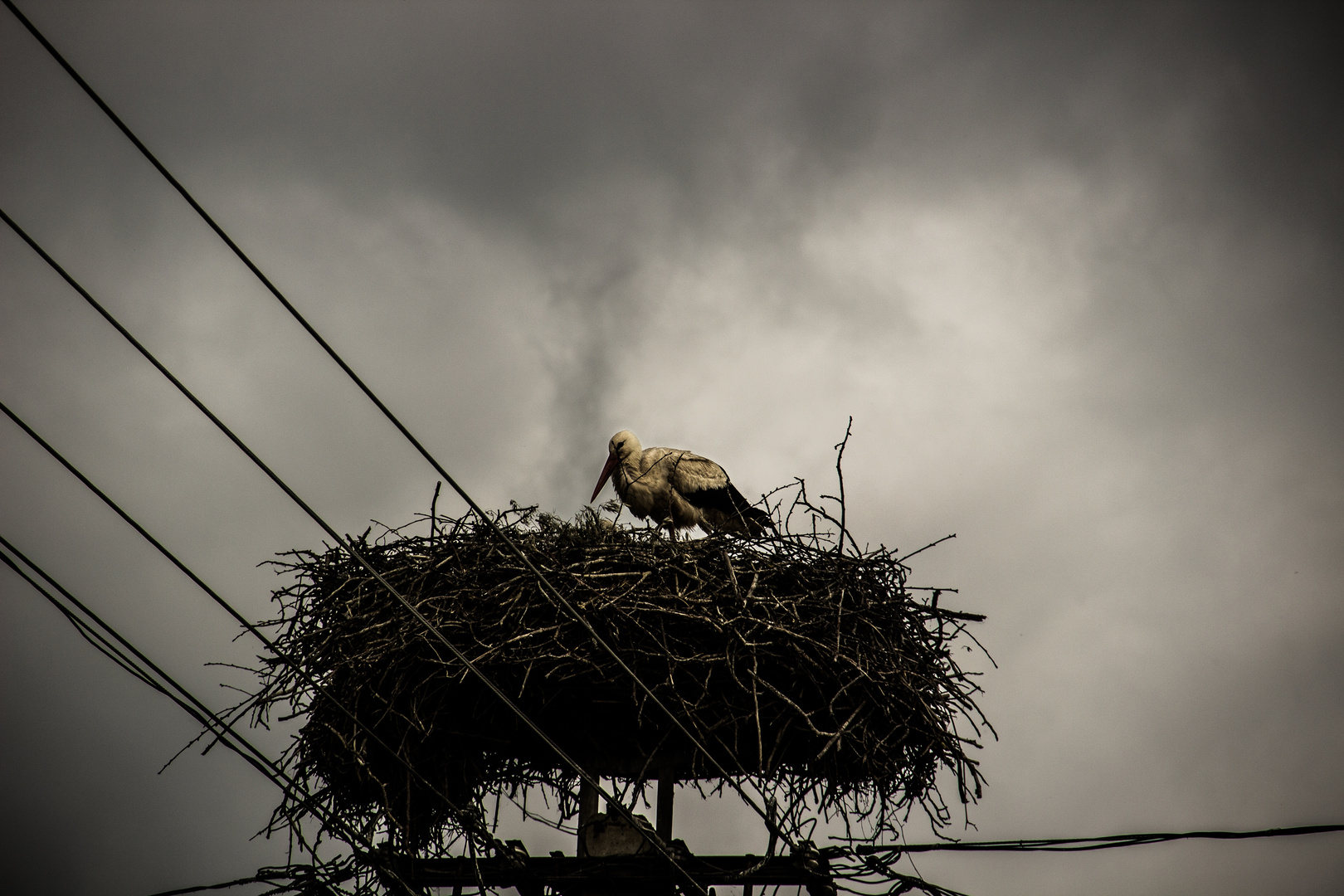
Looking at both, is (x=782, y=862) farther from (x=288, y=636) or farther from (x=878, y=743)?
(x=288, y=636)

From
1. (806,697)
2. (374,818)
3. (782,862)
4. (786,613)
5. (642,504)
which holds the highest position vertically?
(642,504)

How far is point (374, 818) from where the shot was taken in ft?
14.4

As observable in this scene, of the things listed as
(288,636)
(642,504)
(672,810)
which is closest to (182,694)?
(288,636)

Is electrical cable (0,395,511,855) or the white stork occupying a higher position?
the white stork

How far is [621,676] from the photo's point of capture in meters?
4.25

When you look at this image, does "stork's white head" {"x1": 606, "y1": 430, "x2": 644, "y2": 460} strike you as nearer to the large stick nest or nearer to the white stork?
the white stork

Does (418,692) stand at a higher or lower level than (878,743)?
higher

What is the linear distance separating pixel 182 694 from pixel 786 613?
2313 mm

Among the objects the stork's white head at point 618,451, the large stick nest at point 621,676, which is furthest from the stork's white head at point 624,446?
the large stick nest at point 621,676

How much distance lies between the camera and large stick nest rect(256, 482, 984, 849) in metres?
4.24

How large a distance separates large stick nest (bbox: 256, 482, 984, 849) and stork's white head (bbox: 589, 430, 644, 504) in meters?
3.14

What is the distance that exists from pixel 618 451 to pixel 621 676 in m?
3.84

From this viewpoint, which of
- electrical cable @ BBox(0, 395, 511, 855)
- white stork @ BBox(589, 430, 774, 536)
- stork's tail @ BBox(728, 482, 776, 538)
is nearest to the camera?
electrical cable @ BBox(0, 395, 511, 855)

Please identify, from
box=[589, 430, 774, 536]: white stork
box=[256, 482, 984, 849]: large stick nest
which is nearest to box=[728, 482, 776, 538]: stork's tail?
box=[256, 482, 984, 849]: large stick nest
